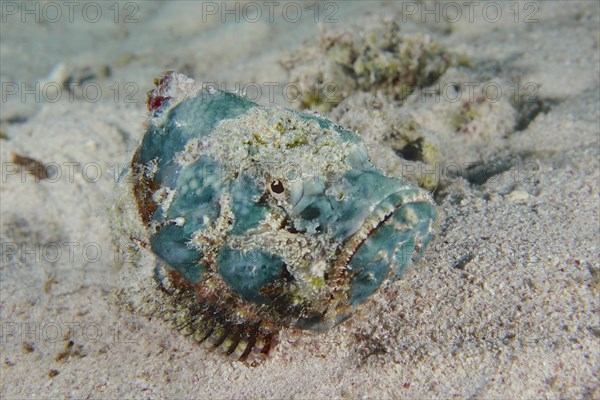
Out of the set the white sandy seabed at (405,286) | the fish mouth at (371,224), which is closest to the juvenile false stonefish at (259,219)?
the fish mouth at (371,224)

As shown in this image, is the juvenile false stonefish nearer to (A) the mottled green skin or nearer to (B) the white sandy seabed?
(A) the mottled green skin

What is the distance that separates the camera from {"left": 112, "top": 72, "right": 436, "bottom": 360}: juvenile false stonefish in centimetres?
224

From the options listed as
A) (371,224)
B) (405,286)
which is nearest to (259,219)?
(371,224)

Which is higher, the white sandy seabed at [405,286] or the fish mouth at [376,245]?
the fish mouth at [376,245]

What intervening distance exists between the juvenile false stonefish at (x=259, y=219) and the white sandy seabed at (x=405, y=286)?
364 millimetres

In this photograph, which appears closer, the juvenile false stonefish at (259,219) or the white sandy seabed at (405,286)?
the juvenile false stonefish at (259,219)

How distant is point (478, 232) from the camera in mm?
3029

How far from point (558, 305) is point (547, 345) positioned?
0.31 metres

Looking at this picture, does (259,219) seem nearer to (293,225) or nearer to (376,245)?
(293,225)

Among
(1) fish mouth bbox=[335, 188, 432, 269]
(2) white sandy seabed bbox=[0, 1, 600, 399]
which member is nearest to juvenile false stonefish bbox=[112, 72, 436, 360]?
(1) fish mouth bbox=[335, 188, 432, 269]

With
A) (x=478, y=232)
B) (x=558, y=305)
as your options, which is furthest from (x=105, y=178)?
(x=558, y=305)

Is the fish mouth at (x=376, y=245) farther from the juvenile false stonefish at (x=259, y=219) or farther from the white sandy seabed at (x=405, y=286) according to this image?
the white sandy seabed at (x=405, y=286)

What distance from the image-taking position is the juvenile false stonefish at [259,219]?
2238mm

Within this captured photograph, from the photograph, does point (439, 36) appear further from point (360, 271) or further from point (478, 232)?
point (360, 271)
